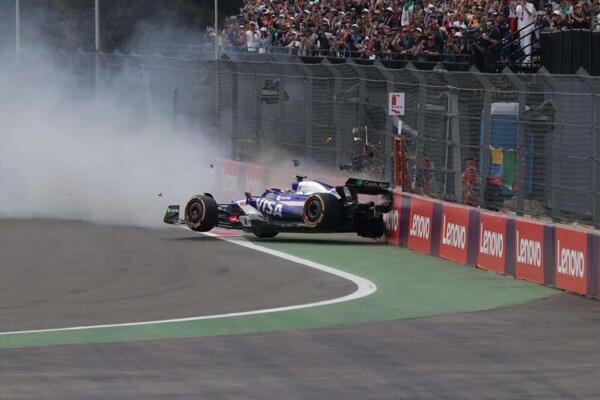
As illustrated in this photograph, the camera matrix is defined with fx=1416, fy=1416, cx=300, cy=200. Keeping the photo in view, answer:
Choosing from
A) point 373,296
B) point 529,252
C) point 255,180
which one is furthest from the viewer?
point 255,180

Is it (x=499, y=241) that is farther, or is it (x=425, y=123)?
(x=425, y=123)

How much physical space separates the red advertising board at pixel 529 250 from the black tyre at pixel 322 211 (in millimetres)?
3431

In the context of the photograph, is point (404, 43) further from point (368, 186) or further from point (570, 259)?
point (570, 259)

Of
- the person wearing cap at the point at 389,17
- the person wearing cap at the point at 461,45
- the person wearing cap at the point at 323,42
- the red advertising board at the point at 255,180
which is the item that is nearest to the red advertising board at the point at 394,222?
the red advertising board at the point at 255,180

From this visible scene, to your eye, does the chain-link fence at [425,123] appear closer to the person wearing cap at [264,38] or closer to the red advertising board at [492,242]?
the red advertising board at [492,242]

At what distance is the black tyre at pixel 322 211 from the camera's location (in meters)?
18.2

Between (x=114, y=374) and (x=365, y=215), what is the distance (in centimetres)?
938

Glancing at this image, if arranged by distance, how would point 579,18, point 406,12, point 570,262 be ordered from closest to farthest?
point 570,262
point 579,18
point 406,12

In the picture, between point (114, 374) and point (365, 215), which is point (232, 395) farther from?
point (365, 215)

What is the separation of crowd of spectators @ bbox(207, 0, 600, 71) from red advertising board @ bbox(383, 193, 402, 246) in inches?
165

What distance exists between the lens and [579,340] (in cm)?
1112

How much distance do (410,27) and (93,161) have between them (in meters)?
6.84

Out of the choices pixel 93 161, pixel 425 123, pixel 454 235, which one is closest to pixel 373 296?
pixel 454 235

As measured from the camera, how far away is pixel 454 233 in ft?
55.7
